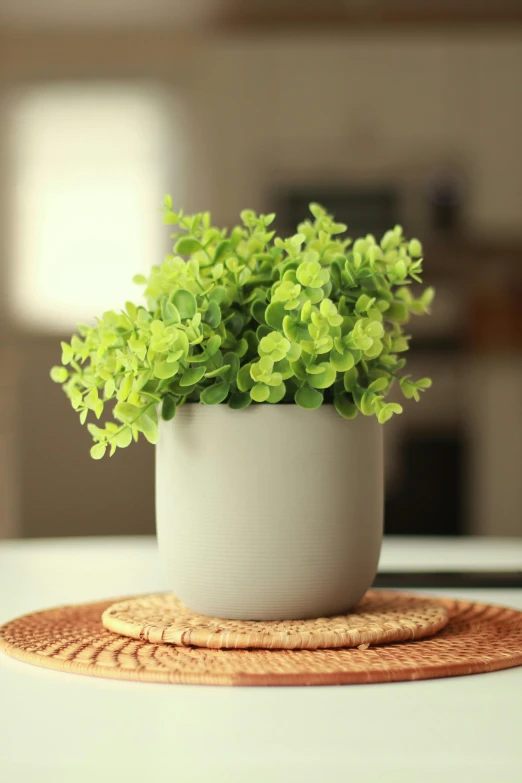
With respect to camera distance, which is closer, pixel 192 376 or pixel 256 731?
pixel 256 731

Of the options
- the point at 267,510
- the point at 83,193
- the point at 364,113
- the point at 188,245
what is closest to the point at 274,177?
the point at 364,113

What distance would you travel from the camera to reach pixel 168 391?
641mm

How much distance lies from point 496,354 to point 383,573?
2893 mm

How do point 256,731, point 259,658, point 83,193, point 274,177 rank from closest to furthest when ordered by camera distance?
point 256,731
point 259,658
point 274,177
point 83,193

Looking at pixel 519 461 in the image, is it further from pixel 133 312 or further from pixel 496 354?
pixel 133 312

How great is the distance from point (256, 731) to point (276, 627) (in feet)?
0.58

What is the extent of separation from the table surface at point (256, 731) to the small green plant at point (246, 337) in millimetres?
172

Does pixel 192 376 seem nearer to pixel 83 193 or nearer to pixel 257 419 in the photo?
pixel 257 419

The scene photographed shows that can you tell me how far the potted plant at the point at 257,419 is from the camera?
0.62 meters

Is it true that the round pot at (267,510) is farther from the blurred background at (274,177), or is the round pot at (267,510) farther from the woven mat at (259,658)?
the blurred background at (274,177)

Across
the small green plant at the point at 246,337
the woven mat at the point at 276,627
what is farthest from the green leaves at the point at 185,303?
the woven mat at the point at 276,627

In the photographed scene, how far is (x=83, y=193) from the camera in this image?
3.94 metres

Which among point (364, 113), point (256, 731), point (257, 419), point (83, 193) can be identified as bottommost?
point (256, 731)

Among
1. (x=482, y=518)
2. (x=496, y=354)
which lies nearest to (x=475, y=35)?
(x=496, y=354)
